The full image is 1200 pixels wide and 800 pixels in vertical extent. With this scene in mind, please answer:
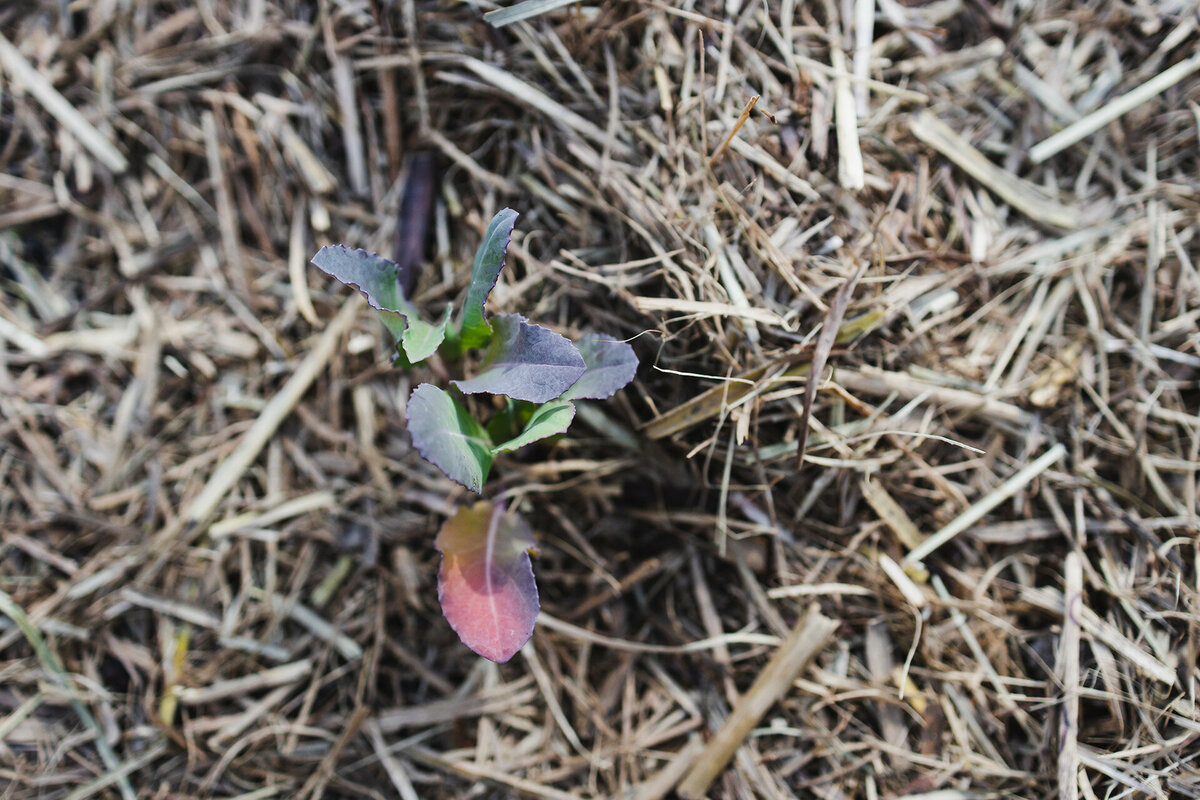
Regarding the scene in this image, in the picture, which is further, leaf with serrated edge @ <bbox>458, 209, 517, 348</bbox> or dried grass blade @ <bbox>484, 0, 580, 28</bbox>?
dried grass blade @ <bbox>484, 0, 580, 28</bbox>

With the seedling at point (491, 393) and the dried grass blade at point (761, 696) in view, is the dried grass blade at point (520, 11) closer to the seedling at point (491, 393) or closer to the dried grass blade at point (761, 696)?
the seedling at point (491, 393)

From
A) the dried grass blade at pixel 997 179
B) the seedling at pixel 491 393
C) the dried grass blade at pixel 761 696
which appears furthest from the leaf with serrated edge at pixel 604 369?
the dried grass blade at pixel 997 179

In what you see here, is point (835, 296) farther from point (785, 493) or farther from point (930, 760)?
point (930, 760)

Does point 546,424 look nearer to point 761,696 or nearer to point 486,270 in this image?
point 486,270

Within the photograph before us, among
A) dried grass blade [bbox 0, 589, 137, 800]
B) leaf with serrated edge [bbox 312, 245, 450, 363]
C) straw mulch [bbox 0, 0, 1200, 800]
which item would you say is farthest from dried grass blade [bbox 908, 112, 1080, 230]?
dried grass blade [bbox 0, 589, 137, 800]

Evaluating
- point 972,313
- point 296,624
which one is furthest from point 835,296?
point 296,624

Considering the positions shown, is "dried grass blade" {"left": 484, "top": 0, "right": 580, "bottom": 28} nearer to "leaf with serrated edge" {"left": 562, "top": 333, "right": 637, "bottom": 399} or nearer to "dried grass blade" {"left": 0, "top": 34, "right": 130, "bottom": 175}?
"leaf with serrated edge" {"left": 562, "top": 333, "right": 637, "bottom": 399}
